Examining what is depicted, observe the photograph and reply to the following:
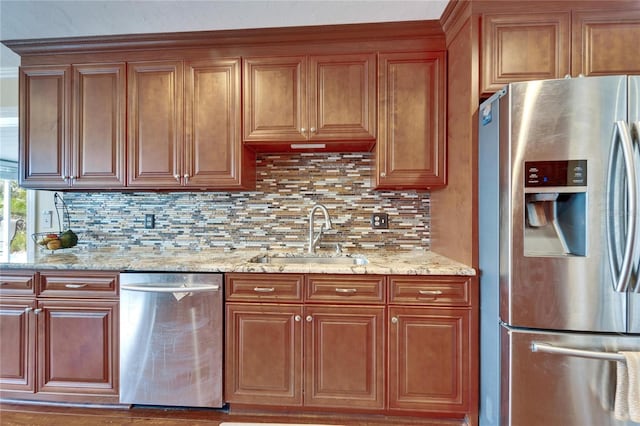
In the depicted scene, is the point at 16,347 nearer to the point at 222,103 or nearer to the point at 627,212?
the point at 222,103

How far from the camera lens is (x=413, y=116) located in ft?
6.03

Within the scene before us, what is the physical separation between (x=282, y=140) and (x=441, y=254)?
1.37m

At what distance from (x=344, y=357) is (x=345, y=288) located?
1.27ft

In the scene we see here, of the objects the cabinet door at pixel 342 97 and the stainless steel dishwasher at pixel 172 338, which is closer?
the stainless steel dishwasher at pixel 172 338

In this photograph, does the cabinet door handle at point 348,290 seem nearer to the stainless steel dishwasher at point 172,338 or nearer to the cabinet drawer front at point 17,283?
the stainless steel dishwasher at point 172,338

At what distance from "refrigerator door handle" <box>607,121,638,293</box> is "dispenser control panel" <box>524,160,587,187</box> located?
96mm

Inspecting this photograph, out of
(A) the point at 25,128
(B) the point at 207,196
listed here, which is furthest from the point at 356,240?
(A) the point at 25,128

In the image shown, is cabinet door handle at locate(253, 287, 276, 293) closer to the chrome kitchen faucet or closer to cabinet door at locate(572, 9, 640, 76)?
the chrome kitchen faucet

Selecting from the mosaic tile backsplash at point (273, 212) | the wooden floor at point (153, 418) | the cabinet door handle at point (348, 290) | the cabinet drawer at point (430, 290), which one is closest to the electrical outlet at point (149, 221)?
the mosaic tile backsplash at point (273, 212)

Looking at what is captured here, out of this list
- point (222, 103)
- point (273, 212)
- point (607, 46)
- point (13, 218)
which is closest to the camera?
point (607, 46)

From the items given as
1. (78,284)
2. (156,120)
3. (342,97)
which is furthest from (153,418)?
(342,97)

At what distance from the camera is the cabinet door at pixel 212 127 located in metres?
1.94

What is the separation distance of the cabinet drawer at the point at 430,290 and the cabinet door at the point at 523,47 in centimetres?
107

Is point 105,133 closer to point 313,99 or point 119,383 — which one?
point 313,99
